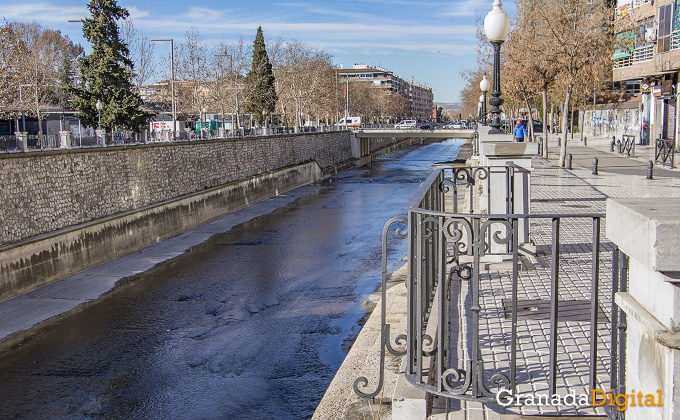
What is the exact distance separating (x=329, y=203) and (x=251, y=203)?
4.96 metres

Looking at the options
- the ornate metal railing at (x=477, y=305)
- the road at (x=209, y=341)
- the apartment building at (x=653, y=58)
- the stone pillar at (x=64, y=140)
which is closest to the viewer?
the ornate metal railing at (x=477, y=305)

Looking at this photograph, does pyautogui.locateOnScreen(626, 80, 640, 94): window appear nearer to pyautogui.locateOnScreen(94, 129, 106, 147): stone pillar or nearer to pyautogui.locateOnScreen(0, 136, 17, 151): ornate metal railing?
pyautogui.locateOnScreen(94, 129, 106, 147): stone pillar

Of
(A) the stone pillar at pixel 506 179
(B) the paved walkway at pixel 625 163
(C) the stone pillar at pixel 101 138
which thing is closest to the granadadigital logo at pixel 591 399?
(A) the stone pillar at pixel 506 179

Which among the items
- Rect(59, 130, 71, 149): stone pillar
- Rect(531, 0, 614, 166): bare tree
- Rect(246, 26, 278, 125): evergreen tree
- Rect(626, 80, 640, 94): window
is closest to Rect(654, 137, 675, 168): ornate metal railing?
Rect(531, 0, 614, 166): bare tree

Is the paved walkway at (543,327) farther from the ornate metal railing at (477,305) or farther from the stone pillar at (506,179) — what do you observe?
the stone pillar at (506,179)

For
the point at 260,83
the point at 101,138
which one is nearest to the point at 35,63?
the point at 260,83

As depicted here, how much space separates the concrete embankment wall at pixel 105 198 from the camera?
2067cm

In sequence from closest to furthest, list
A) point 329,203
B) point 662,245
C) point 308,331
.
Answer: point 662,245, point 308,331, point 329,203

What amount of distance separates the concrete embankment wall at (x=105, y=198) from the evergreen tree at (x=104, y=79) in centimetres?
560

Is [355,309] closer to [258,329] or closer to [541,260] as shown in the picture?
[258,329]

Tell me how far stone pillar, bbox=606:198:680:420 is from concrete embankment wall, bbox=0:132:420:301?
19042 mm

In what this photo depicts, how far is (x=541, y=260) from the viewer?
1099 cm

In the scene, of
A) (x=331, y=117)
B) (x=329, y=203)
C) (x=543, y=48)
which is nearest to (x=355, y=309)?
(x=543, y=48)

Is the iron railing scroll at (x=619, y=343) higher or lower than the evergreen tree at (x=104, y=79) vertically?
lower
